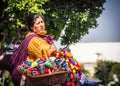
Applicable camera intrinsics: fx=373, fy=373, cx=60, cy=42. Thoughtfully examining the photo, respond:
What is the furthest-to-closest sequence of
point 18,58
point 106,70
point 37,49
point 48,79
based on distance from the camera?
1. point 106,70
2. point 18,58
3. point 37,49
4. point 48,79

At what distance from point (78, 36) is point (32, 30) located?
12144 millimetres

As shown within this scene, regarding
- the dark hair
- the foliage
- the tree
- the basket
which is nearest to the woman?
the dark hair

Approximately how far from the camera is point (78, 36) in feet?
52.9

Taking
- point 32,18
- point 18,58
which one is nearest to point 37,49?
point 18,58

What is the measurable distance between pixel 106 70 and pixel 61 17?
45.6m

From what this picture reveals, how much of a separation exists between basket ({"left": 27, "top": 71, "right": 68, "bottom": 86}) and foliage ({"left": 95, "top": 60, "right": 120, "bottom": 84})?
5579 centimetres

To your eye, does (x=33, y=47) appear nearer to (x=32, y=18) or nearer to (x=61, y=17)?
(x=32, y=18)

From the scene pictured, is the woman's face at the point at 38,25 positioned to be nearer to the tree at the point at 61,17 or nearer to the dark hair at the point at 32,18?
the dark hair at the point at 32,18

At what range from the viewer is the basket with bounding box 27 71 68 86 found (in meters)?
3.46

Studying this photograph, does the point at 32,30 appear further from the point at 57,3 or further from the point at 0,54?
the point at 57,3

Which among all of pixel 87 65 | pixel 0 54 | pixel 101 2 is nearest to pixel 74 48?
pixel 87 65

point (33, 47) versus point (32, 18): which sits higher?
point (32, 18)

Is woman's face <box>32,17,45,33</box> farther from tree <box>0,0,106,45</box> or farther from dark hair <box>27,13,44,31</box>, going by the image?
tree <box>0,0,106,45</box>

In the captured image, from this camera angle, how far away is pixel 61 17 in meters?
15.2
